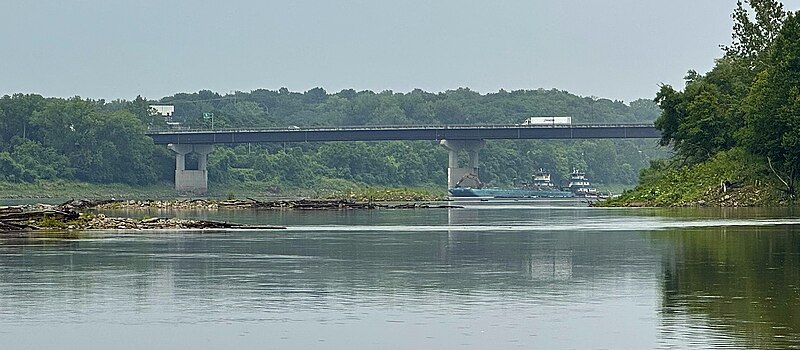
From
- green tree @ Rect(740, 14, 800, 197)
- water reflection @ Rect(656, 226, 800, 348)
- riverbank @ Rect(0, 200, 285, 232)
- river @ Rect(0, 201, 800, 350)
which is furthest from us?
green tree @ Rect(740, 14, 800, 197)

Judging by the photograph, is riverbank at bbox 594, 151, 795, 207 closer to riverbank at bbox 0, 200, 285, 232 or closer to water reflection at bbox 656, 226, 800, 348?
riverbank at bbox 0, 200, 285, 232

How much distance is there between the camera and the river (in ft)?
61.7

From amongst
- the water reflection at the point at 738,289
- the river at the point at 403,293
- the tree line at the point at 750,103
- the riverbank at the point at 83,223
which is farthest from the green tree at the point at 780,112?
the water reflection at the point at 738,289

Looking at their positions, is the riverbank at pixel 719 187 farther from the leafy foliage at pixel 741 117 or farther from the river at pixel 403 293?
the river at pixel 403 293

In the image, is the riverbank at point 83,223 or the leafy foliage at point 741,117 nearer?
the riverbank at point 83,223

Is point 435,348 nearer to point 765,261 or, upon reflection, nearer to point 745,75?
point 765,261

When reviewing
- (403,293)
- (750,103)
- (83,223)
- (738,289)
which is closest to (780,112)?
(750,103)

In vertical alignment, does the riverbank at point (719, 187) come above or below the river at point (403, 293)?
above

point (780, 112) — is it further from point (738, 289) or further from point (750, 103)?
point (738, 289)

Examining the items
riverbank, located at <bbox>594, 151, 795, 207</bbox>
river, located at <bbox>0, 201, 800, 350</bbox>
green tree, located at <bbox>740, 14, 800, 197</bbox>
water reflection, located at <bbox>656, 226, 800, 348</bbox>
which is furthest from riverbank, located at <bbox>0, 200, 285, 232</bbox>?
riverbank, located at <bbox>594, 151, 795, 207</bbox>

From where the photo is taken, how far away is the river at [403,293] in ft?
61.7

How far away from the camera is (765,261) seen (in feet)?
101

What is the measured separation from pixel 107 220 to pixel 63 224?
7.84 feet

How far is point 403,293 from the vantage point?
80.0 feet
